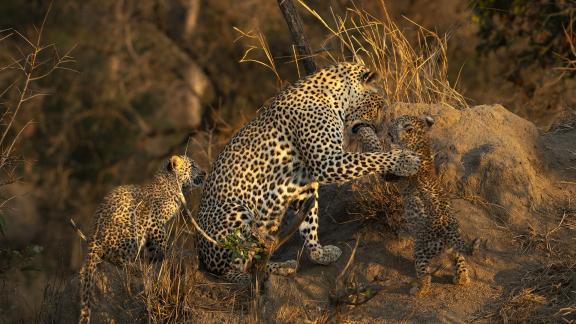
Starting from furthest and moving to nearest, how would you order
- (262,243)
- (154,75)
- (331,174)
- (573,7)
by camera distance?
(154,75)
(573,7)
(331,174)
(262,243)

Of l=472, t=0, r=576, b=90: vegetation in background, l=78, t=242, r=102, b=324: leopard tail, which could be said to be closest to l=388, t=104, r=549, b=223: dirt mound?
l=78, t=242, r=102, b=324: leopard tail

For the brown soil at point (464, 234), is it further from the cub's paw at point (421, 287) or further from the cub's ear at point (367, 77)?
the cub's ear at point (367, 77)

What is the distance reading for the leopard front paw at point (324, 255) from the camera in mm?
8570

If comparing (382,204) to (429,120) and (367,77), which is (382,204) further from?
(367,77)

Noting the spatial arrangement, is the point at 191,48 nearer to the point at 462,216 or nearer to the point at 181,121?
the point at 181,121

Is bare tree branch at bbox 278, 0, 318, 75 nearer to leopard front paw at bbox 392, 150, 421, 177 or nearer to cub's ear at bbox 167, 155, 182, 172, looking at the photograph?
cub's ear at bbox 167, 155, 182, 172

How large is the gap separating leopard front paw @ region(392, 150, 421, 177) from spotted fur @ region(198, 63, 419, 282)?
26 centimetres

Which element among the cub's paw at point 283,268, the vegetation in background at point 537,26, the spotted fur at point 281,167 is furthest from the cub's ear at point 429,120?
the vegetation in background at point 537,26

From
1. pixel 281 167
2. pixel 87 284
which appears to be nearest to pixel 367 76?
pixel 281 167

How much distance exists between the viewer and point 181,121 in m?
23.5

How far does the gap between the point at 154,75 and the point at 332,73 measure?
564 inches

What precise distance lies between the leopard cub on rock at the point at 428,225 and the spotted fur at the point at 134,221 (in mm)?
2032

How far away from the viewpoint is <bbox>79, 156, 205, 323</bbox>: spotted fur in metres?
8.83

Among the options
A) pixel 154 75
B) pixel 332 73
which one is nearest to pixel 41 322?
pixel 332 73
